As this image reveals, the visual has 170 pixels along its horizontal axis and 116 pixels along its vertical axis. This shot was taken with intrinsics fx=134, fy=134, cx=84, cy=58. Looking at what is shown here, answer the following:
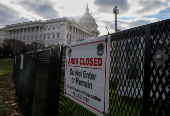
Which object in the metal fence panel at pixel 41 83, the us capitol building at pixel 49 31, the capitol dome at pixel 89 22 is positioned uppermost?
the capitol dome at pixel 89 22

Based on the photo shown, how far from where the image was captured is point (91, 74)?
5.31 ft

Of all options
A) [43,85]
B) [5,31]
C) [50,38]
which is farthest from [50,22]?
[43,85]

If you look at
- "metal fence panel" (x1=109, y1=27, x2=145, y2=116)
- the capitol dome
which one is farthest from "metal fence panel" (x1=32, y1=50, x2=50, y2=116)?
the capitol dome

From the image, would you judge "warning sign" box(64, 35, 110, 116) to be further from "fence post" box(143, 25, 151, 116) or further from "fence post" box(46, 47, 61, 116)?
"fence post" box(46, 47, 61, 116)

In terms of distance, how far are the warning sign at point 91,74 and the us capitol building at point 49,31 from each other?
2474 inches

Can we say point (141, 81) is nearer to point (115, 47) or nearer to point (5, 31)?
point (115, 47)

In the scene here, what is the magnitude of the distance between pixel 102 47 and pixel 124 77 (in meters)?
0.40

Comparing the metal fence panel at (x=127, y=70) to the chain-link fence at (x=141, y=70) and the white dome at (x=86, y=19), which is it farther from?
the white dome at (x=86, y=19)

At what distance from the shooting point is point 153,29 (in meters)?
1.08

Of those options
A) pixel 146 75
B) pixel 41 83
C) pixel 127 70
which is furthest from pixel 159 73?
pixel 41 83

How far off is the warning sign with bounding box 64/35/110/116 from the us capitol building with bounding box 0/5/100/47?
62832 mm

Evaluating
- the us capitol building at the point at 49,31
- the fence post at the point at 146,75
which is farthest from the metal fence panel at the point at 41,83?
the us capitol building at the point at 49,31

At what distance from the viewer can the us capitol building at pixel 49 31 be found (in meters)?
65.1

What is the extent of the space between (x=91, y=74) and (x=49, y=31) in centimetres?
7072
